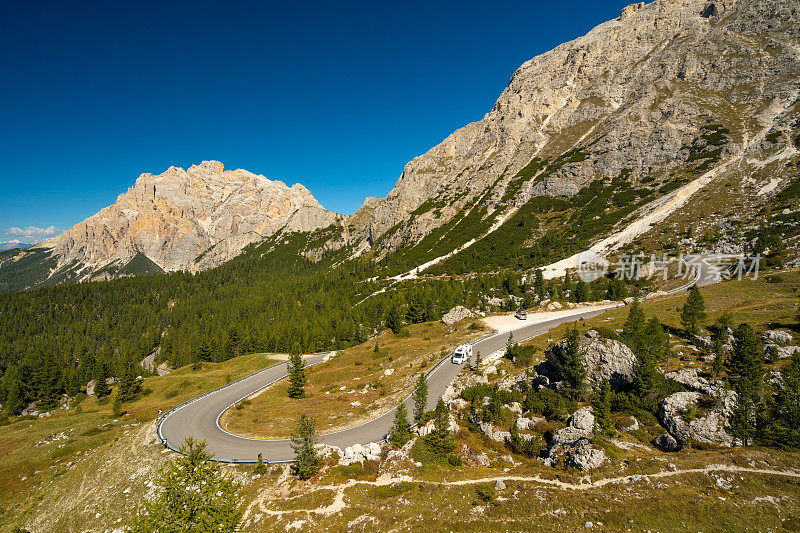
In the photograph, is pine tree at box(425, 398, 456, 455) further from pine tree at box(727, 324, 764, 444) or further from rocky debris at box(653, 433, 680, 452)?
pine tree at box(727, 324, 764, 444)

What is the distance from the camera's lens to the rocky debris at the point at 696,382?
79.5ft

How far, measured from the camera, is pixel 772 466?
17734 millimetres

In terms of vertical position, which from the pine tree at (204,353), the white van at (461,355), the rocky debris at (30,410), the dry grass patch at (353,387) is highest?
the white van at (461,355)

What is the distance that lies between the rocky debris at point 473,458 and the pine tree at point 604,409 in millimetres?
9064

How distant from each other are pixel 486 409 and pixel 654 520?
1524 cm

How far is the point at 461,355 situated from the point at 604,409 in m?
19.4

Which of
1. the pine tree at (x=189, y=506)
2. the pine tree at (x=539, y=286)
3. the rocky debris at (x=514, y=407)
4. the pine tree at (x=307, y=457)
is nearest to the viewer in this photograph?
the pine tree at (x=189, y=506)

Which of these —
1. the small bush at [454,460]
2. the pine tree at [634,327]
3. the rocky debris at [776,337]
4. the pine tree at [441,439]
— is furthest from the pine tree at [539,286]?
the small bush at [454,460]

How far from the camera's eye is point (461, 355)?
144 ft

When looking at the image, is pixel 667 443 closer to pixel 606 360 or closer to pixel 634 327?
pixel 606 360

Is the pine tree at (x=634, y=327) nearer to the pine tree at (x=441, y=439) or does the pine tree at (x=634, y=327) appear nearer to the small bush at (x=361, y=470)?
the pine tree at (x=441, y=439)

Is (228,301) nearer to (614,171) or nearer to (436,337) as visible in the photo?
(436,337)

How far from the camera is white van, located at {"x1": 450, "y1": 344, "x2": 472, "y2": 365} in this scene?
43438mm

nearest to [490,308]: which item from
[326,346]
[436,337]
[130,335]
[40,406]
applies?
[436,337]
